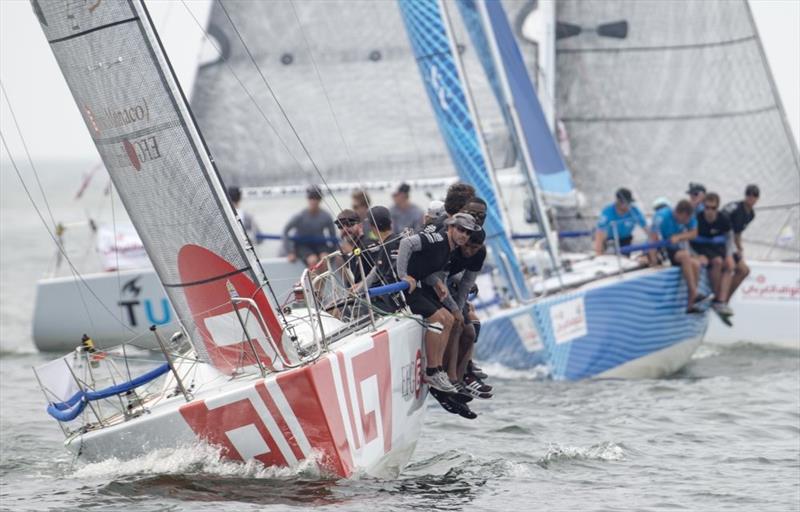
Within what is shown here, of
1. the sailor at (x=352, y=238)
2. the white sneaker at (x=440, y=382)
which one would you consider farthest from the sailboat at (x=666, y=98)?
the white sneaker at (x=440, y=382)

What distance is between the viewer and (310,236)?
14.6m

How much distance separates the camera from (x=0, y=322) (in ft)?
57.7

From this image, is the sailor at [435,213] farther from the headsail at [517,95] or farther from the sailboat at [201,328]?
the headsail at [517,95]

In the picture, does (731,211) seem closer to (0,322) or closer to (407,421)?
(407,421)

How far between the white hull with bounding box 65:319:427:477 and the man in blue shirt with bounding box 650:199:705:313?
5.46 meters

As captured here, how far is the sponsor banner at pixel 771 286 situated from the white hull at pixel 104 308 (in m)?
4.37

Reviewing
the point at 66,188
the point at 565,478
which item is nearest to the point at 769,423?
the point at 565,478

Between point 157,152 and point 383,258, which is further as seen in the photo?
point 383,258

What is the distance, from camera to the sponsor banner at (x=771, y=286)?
14.7 m

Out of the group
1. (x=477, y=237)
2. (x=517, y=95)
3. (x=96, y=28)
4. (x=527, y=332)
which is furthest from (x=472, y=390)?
(x=517, y=95)

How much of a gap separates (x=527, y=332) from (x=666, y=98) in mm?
4635

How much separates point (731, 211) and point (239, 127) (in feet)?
20.7

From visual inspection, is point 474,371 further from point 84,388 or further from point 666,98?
point 666,98

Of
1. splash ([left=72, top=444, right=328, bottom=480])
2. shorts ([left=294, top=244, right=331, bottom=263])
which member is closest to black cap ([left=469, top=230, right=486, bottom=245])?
splash ([left=72, top=444, right=328, bottom=480])
